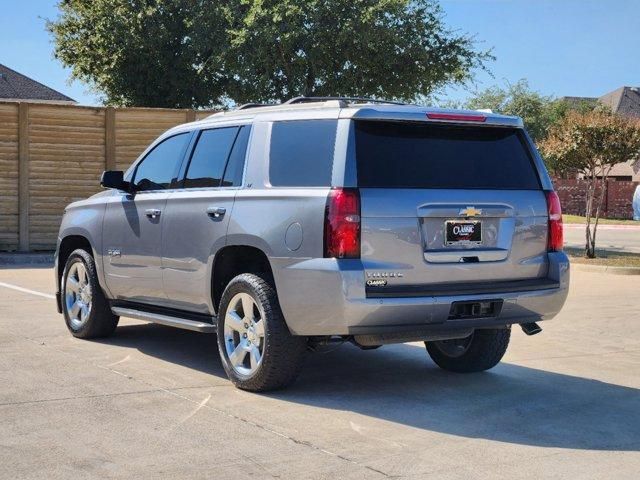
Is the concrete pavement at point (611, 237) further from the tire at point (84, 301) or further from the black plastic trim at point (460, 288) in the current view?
the black plastic trim at point (460, 288)

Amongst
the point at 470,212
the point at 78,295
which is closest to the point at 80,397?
the point at 78,295

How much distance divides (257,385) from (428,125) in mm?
2167

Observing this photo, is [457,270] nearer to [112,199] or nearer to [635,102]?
[112,199]

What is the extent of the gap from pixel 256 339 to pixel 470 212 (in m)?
1.73

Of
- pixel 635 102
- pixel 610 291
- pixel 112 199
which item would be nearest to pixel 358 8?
pixel 610 291

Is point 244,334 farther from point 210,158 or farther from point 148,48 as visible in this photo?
point 148,48

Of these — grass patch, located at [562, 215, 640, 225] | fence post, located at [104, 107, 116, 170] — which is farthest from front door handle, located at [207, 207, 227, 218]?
grass patch, located at [562, 215, 640, 225]

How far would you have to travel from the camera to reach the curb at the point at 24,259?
18.8m

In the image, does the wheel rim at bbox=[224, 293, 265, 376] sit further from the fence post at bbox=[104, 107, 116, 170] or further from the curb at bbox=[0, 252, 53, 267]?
the fence post at bbox=[104, 107, 116, 170]

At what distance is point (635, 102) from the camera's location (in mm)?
70375

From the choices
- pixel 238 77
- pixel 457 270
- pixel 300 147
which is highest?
pixel 238 77

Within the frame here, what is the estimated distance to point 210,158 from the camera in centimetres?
783

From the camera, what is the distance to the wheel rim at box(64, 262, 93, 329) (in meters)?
9.17

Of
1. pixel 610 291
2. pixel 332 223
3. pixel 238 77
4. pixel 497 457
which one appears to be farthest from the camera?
pixel 238 77
